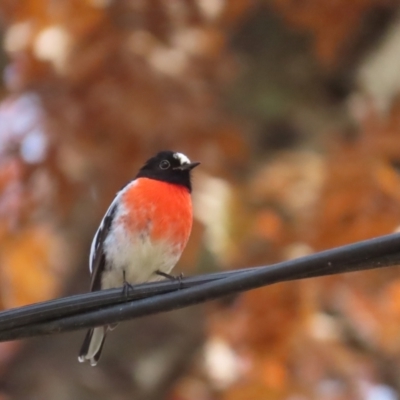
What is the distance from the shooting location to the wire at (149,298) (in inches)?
83.1

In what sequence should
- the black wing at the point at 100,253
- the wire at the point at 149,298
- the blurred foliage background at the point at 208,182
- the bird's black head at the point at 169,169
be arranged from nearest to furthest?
the wire at the point at 149,298 → the black wing at the point at 100,253 → the bird's black head at the point at 169,169 → the blurred foliage background at the point at 208,182

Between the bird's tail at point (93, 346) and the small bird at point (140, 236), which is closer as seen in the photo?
the small bird at point (140, 236)

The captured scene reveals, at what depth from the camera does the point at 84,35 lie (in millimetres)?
5617

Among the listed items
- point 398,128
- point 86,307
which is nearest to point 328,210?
point 398,128

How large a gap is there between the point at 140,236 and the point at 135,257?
11 cm

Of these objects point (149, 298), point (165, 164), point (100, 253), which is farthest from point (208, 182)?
point (149, 298)

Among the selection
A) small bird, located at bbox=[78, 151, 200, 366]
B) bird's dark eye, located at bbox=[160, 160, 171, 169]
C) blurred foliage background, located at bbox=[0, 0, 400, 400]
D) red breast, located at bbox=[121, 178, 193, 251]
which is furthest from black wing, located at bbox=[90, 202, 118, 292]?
blurred foliage background, located at bbox=[0, 0, 400, 400]

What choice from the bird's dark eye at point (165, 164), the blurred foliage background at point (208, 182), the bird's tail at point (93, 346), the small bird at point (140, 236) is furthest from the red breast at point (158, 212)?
the blurred foliage background at point (208, 182)

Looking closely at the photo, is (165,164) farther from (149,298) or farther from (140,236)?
(149,298)

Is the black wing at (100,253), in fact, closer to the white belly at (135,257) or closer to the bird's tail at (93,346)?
the white belly at (135,257)

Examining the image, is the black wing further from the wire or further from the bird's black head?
the wire

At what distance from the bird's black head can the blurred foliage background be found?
3.52 feet

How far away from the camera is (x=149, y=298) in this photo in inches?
93.8

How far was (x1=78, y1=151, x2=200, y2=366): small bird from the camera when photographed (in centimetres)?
380
